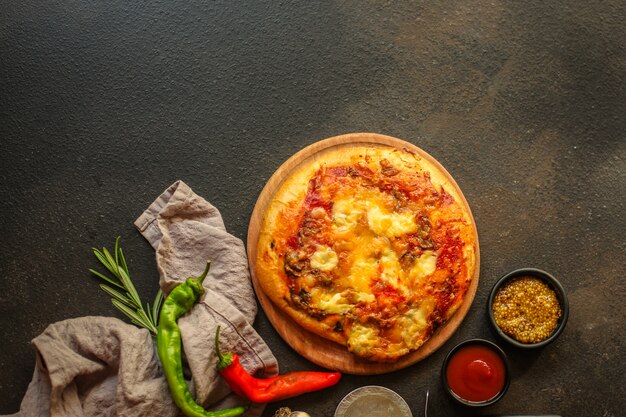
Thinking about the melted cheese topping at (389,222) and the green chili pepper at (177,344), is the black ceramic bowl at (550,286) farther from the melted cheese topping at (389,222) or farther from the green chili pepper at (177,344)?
the green chili pepper at (177,344)

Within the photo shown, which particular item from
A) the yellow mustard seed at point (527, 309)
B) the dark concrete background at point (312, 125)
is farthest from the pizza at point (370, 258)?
the dark concrete background at point (312, 125)

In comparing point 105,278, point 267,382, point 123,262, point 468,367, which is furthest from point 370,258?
point 105,278

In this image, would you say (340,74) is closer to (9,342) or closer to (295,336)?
Result: (295,336)

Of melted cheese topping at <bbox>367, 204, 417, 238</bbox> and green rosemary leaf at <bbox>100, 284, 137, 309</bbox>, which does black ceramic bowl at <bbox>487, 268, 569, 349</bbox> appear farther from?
green rosemary leaf at <bbox>100, 284, 137, 309</bbox>

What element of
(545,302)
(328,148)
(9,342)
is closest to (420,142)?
(328,148)

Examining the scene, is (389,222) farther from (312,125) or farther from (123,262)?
(123,262)

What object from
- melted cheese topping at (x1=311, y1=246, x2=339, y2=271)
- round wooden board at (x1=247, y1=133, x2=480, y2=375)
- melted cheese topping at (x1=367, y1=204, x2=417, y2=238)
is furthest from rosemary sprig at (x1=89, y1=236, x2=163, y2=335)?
melted cheese topping at (x1=367, y1=204, x2=417, y2=238)
